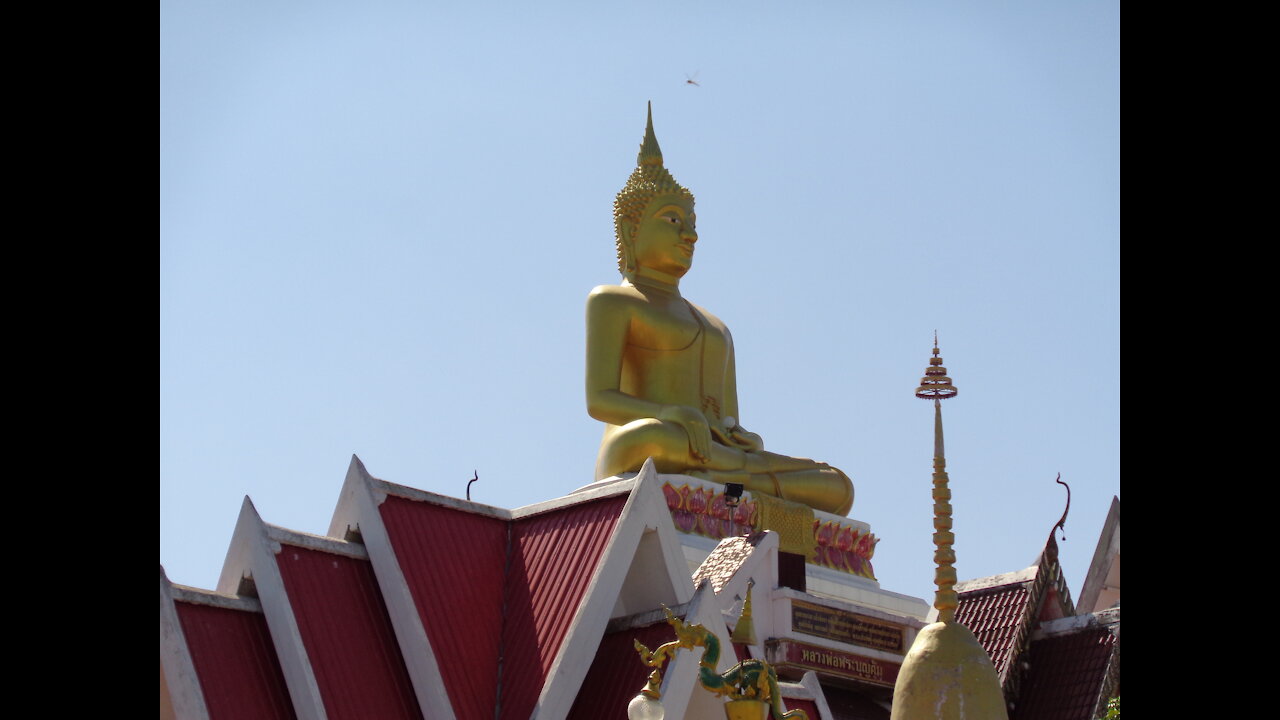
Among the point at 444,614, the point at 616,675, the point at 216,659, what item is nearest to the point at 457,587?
the point at 444,614

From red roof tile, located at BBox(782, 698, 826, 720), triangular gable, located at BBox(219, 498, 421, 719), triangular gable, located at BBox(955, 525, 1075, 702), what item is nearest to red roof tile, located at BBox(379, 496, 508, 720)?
triangular gable, located at BBox(219, 498, 421, 719)

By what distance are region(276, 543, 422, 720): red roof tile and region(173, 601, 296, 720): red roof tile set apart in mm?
326

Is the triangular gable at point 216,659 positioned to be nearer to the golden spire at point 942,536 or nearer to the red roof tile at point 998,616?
the golden spire at point 942,536

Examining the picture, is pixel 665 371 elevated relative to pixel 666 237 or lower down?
lower down

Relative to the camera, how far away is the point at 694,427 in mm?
22203

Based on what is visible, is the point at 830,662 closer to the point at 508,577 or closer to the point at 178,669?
the point at 508,577

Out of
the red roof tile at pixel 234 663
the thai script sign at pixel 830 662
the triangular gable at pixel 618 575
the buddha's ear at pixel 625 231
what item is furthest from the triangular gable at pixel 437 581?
the buddha's ear at pixel 625 231

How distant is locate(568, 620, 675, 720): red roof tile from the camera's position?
44.5 feet

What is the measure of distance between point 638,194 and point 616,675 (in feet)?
38.7

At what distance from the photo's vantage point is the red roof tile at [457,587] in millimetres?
13531

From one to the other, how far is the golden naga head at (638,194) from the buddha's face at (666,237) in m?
0.11

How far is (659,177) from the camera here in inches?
971

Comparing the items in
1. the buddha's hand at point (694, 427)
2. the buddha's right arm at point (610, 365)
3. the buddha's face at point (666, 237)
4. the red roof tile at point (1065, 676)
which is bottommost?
the red roof tile at point (1065, 676)
